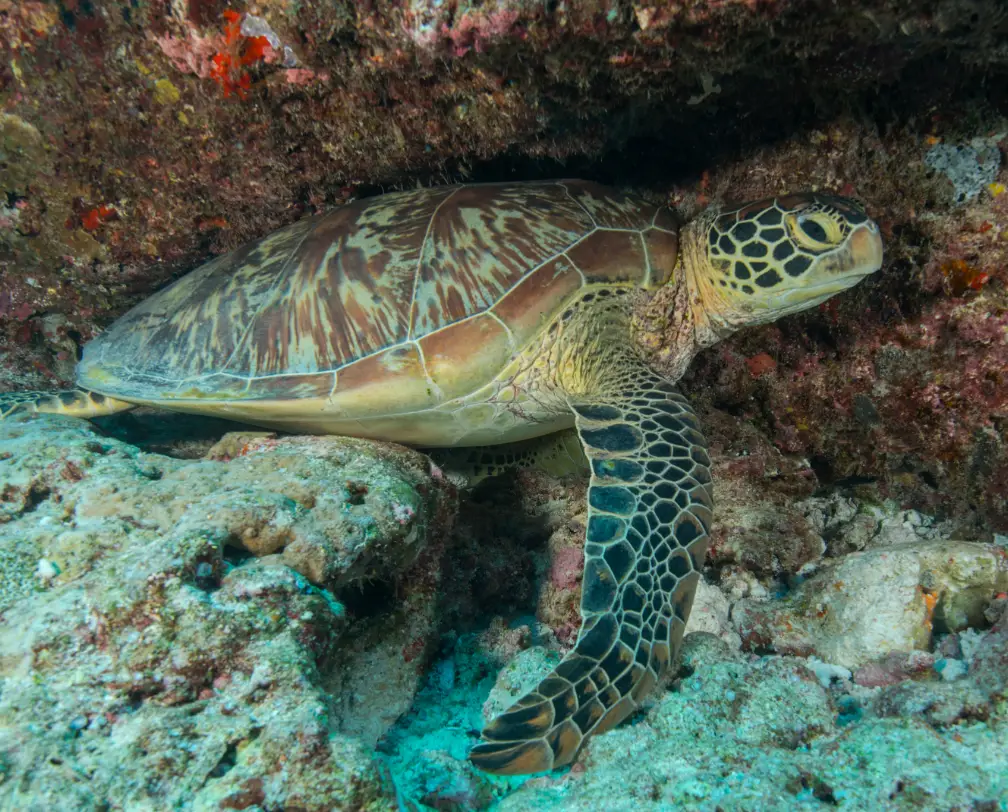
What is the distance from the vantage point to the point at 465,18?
70.8 inches

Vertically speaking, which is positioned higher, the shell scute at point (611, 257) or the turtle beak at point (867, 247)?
the shell scute at point (611, 257)

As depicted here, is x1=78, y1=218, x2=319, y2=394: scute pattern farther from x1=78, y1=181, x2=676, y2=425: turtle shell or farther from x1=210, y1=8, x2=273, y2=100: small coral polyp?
x1=210, y1=8, x2=273, y2=100: small coral polyp

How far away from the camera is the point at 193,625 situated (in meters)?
1.43

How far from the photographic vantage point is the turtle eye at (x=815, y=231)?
224 cm

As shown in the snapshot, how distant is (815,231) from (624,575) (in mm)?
1755

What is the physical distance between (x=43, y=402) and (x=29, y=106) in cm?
175

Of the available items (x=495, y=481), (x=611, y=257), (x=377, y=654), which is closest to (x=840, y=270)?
(x=611, y=257)

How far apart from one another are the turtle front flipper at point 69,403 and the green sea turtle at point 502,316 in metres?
0.32

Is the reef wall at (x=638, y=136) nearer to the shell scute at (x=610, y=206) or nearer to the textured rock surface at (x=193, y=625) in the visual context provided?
the shell scute at (x=610, y=206)

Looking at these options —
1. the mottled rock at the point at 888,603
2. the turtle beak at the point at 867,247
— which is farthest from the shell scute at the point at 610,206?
the mottled rock at the point at 888,603

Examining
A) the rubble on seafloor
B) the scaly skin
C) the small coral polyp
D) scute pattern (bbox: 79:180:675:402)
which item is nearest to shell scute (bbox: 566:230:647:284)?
scute pattern (bbox: 79:180:675:402)

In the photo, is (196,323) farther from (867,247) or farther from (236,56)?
(867,247)

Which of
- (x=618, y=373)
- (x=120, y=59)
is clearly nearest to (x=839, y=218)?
(x=618, y=373)

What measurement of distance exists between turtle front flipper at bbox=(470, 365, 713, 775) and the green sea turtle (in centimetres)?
2
